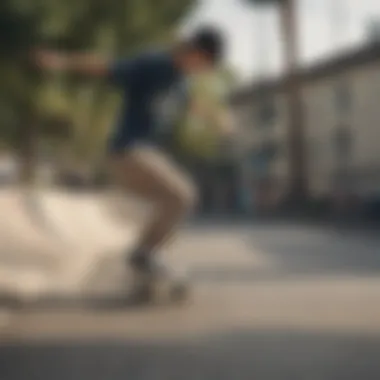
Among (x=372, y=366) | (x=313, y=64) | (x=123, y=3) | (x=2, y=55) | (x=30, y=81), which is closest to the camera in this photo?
(x=372, y=366)

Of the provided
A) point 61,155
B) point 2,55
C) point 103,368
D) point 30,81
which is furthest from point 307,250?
point 61,155

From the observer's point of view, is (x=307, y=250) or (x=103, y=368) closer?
(x=103, y=368)

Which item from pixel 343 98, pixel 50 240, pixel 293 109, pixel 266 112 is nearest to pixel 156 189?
pixel 50 240

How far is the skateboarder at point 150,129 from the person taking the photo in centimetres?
674

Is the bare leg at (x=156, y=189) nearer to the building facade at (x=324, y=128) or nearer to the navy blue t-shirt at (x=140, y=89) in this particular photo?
the navy blue t-shirt at (x=140, y=89)

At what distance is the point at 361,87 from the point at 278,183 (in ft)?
15.5

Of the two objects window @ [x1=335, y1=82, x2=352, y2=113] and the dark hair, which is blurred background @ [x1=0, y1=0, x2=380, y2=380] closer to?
the dark hair

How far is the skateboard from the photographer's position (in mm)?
6664

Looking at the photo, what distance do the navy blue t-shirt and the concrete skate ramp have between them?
1301mm

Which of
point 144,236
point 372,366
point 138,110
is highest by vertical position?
point 138,110

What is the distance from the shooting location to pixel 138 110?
6852 millimetres

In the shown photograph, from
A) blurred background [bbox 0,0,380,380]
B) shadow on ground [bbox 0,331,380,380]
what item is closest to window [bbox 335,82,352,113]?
blurred background [bbox 0,0,380,380]

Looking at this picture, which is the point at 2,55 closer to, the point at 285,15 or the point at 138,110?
the point at 138,110

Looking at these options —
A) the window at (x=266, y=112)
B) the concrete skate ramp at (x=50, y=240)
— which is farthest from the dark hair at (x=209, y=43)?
the window at (x=266, y=112)
